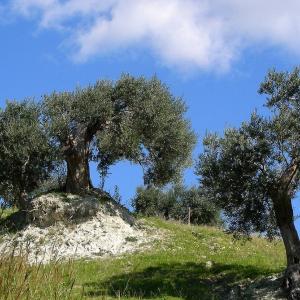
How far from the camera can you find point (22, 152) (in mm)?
32000

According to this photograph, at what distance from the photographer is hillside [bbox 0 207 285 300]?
1889 cm

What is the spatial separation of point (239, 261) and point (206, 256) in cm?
183

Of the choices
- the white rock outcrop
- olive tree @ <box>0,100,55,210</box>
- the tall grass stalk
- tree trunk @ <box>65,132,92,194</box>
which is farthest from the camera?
tree trunk @ <box>65,132,92,194</box>

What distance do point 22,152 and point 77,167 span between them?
348 centimetres

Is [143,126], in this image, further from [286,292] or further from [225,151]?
[286,292]

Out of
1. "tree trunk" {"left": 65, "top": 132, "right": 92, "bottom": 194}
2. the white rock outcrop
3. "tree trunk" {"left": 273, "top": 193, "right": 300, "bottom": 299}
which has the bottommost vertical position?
"tree trunk" {"left": 273, "top": 193, "right": 300, "bottom": 299}

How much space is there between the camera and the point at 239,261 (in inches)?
953

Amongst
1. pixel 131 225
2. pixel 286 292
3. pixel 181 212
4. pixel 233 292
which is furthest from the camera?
pixel 181 212

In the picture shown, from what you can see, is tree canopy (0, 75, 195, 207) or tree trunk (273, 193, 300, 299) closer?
tree trunk (273, 193, 300, 299)

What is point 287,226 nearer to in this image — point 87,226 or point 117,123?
point 87,226

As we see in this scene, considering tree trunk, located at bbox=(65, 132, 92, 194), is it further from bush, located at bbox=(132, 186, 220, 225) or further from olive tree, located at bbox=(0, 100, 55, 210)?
bush, located at bbox=(132, 186, 220, 225)

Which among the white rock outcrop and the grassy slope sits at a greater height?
the white rock outcrop

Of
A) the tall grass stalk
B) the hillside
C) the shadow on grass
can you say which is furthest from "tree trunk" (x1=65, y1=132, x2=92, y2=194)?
the tall grass stalk

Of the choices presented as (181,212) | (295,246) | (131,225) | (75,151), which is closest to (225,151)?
(295,246)
